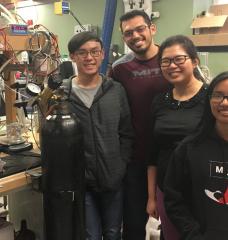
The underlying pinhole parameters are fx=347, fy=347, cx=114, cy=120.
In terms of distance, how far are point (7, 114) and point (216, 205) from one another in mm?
1666

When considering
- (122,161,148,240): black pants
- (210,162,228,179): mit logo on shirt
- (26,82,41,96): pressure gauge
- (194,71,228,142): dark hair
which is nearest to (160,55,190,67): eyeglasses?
(194,71,228,142): dark hair

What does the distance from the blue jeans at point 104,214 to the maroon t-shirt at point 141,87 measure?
0.98 ft

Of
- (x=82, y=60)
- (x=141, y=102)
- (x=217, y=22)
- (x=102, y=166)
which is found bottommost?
(x=102, y=166)

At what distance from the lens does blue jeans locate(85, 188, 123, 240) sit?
1877 millimetres

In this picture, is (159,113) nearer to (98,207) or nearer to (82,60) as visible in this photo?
(82,60)

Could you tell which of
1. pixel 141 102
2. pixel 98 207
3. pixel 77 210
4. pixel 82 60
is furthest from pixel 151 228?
pixel 82 60

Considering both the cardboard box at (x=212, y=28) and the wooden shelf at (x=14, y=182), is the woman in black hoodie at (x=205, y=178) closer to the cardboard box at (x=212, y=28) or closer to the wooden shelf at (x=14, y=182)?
the wooden shelf at (x=14, y=182)

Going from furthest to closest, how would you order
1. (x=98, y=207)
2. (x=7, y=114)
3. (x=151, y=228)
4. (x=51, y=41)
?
1. (x=7, y=114)
2. (x=51, y=41)
3. (x=151, y=228)
4. (x=98, y=207)

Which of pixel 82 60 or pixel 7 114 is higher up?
pixel 82 60

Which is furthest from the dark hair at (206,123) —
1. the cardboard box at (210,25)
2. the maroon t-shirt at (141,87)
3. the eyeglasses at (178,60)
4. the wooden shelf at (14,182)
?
the cardboard box at (210,25)

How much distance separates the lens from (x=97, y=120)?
1.76 meters

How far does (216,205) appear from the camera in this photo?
4.27 feet

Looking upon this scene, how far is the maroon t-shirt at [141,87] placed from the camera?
1.91 metres

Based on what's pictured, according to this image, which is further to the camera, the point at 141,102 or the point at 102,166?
the point at 141,102
